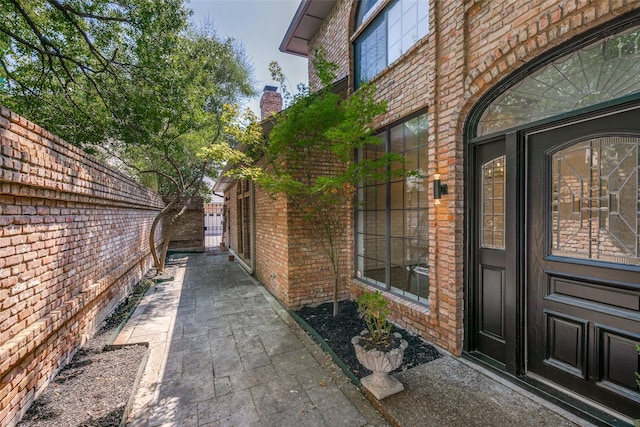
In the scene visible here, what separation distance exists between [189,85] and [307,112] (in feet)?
11.2

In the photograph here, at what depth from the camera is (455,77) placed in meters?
2.80

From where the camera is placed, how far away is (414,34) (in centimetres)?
356

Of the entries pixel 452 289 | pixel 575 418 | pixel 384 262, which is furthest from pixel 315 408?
pixel 384 262

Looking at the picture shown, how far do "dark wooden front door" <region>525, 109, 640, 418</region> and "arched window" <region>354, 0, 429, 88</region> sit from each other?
225cm

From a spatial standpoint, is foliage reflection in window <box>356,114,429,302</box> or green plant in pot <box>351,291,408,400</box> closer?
green plant in pot <box>351,291,408,400</box>

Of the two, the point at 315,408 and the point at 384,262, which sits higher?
the point at 384,262

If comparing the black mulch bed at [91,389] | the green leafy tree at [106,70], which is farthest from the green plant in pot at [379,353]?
the green leafy tree at [106,70]

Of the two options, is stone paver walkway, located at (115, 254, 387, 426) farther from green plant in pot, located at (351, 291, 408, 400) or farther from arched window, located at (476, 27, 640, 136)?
arched window, located at (476, 27, 640, 136)

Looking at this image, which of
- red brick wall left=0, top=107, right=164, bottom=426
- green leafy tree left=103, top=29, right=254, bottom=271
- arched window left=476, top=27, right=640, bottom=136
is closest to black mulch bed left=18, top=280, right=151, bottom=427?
red brick wall left=0, top=107, right=164, bottom=426

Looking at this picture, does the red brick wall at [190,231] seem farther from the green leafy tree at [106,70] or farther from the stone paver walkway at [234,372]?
the stone paver walkway at [234,372]

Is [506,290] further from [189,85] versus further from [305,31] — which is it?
[305,31]

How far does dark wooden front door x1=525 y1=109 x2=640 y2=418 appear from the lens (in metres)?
1.88

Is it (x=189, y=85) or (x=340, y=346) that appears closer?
(x=340, y=346)

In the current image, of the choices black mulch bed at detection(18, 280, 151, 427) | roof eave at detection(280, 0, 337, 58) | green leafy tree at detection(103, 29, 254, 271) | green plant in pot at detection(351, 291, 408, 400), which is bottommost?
black mulch bed at detection(18, 280, 151, 427)
